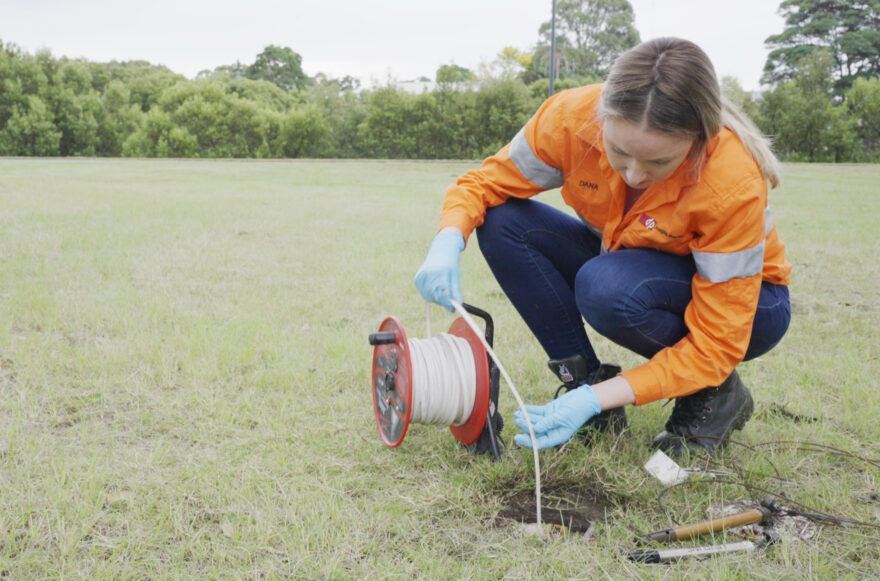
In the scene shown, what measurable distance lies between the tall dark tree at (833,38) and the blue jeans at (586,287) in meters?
36.2

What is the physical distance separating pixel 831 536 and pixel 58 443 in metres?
2.50

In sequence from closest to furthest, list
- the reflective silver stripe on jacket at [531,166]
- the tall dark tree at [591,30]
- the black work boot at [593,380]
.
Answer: the reflective silver stripe on jacket at [531,166] → the black work boot at [593,380] → the tall dark tree at [591,30]

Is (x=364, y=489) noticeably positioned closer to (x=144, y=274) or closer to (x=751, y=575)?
(x=751, y=575)

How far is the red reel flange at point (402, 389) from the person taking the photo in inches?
87.4

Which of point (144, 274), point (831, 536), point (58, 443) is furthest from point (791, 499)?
point (144, 274)

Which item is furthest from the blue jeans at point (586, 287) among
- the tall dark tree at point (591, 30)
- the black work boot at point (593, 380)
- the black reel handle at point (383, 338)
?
the tall dark tree at point (591, 30)

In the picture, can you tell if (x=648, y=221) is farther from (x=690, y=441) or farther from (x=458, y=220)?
(x=690, y=441)

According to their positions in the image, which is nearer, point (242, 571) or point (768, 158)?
point (242, 571)

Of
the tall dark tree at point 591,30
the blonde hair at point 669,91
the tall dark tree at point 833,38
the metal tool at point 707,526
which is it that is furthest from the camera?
the tall dark tree at point 591,30

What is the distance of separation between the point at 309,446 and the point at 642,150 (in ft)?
4.93

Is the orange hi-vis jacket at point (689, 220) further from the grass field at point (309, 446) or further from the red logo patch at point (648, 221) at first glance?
the grass field at point (309, 446)

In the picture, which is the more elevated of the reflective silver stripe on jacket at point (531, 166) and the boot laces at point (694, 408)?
the reflective silver stripe on jacket at point (531, 166)

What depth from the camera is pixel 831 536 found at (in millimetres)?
1981

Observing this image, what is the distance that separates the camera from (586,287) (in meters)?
2.32
